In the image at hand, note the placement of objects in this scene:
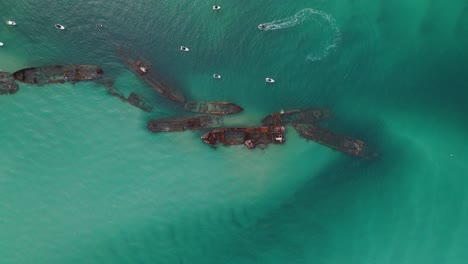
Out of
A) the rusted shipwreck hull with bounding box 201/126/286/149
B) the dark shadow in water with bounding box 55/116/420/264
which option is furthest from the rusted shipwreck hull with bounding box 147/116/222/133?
the dark shadow in water with bounding box 55/116/420/264

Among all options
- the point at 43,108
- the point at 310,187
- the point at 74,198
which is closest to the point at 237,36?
the point at 310,187

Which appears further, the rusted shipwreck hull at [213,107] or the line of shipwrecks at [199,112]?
the rusted shipwreck hull at [213,107]

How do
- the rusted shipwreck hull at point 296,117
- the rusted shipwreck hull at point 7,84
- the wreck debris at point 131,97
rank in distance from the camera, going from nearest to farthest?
the rusted shipwreck hull at point 7,84, the wreck debris at point 131,97, the rusted shipwreck hull at point 296,117

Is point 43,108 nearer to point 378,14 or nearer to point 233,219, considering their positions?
point 233,219

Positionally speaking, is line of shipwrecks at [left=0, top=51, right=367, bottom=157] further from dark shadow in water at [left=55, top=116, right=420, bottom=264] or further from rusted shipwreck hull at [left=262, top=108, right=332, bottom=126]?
dark shadow in water at [left=55, top=116, right=420, bottom=264]

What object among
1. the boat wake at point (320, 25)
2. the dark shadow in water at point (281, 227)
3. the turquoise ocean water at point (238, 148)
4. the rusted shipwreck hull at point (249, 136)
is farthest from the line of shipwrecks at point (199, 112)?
the boat wake at point (320, 25)

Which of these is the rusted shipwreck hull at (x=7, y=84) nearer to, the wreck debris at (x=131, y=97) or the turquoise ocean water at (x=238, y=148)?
the turquoise ocean water at (x=238, y=148)
